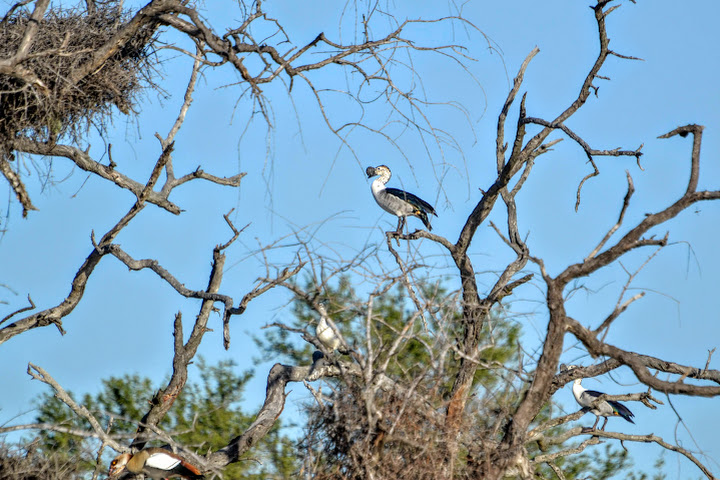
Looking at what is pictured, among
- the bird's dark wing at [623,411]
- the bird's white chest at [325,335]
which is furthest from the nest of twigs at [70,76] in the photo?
the bird's dark wing at [623,411]

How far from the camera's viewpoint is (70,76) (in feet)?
22.7

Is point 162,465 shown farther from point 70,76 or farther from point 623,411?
point 623,411

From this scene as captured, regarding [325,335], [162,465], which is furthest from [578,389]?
[162,465]

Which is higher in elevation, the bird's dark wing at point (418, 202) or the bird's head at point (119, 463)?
the bird's dark wing at point (418, 202)

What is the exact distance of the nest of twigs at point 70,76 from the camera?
22.1 ft

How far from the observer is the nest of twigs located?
265 inches

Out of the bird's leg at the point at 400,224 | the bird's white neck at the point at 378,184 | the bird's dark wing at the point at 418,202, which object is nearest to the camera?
the bird's leg at the point at 400,224

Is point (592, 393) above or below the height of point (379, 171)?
below

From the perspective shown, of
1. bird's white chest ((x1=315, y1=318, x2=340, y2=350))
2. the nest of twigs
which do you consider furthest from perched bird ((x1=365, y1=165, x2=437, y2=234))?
the nest of twigs

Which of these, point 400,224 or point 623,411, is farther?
point 623,411

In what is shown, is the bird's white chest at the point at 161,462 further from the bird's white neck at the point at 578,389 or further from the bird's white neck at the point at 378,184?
the bird's white neck at the point at 578,389

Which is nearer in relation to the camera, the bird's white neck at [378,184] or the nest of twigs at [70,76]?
Answer: the nest of twigs at [70,76]

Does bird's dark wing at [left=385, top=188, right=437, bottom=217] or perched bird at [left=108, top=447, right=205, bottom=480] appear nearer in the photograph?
perched bird at [left=108, top=447, right=205, bottom=480]

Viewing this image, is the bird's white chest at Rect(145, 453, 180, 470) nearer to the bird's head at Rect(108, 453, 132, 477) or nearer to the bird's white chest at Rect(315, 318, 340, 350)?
the bird's head at Rect(108, 453, 132, 477)
